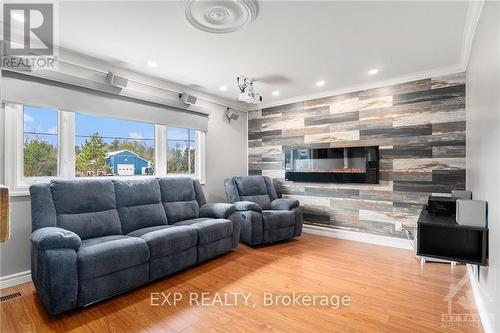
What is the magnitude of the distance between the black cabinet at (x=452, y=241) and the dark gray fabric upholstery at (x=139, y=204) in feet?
9.16

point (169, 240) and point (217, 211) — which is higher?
point (217, 211)

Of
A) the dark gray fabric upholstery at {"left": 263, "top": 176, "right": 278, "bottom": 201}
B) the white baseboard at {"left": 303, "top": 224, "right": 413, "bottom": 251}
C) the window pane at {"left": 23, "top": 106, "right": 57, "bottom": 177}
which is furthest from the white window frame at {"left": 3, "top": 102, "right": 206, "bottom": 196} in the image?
the white baseboard at {"left": 303, "top": 224, "right": 413, "bottom": 251}

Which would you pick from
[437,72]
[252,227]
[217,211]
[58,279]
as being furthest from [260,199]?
[437,72]

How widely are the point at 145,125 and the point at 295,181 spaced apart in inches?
109

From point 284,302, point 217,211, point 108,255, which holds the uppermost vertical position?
point 217,211

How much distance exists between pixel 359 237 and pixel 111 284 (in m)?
3.52

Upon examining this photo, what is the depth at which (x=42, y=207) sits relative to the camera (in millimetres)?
2486

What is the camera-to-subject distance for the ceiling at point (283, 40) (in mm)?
2178

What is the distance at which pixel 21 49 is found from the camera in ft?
8.71

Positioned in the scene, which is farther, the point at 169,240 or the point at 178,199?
the point at 178,199

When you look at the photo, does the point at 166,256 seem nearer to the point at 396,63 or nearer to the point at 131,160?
the point at 131,160

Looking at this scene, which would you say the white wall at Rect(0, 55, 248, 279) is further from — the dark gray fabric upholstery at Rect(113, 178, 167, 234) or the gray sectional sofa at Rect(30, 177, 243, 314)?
the dark gray fabric upholstery at Rect(113, 178, 167, 234)

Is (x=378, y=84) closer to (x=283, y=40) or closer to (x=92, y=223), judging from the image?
A: (x=283, y=40)

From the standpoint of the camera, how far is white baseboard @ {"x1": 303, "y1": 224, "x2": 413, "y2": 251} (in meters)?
3.77
